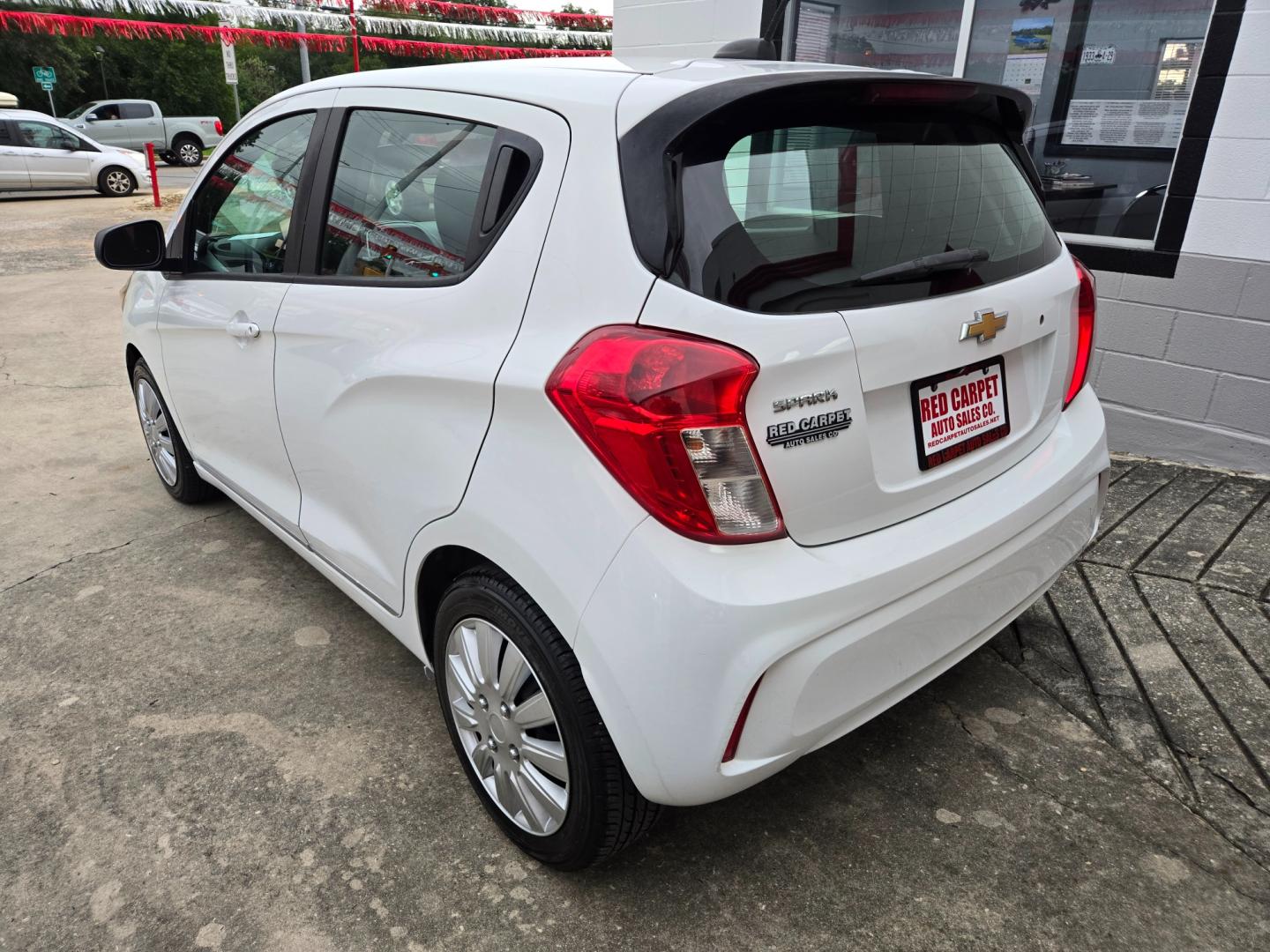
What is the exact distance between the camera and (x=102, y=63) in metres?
39.2

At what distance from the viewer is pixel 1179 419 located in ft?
A: 14.5

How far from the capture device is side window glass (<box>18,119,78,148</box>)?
17031 millimetres

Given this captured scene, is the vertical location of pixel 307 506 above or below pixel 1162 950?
above

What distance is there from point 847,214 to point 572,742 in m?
1.19

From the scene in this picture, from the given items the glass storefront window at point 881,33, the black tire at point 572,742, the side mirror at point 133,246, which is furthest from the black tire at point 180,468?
the glass storefront window at point 881,33

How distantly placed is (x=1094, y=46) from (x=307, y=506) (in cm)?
453

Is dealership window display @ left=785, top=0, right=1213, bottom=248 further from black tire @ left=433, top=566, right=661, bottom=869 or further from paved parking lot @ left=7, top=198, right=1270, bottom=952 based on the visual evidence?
black tire @ left=433, top=566, right=661, bottom=869

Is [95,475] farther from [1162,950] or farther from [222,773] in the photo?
[1162,950]

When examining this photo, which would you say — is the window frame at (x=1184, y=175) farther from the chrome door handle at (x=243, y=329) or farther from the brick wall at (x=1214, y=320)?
the chrome door handle at (x=243, y=329)

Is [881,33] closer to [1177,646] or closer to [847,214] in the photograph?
[1177,646]

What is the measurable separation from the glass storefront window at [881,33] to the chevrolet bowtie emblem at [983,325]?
398 cm

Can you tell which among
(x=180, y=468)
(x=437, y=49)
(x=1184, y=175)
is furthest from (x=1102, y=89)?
(x=437, y=49)

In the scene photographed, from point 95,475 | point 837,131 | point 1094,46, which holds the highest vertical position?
point 1094,46

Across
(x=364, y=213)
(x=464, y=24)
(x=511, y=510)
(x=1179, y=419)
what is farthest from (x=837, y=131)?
(x=464, y=24)
